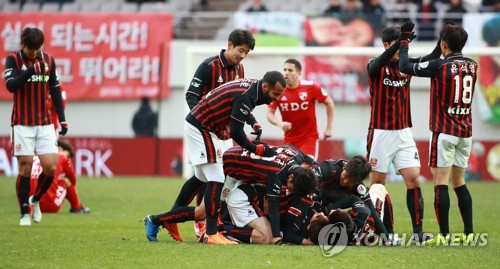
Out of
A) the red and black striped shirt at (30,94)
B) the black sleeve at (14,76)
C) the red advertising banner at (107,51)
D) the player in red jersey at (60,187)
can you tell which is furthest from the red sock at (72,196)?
the red advertising banner at (107,51)

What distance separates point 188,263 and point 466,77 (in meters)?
4.08

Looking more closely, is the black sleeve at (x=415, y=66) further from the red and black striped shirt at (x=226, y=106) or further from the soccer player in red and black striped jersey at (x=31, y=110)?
the soccer player in red and black striped jersey at (x=31, y=110)

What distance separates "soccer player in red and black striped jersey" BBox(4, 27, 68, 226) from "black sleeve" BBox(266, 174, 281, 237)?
356 centimetres

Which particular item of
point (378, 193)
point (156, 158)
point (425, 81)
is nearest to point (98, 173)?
point (156, 158)

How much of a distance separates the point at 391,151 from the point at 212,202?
267 cm

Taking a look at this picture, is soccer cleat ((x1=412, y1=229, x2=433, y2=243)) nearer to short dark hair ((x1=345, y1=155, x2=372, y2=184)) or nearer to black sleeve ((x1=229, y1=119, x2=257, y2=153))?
short dark hair ((x1=345, y1=155, x2=372, y2=184))

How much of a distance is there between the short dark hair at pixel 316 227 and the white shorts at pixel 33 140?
400 cm

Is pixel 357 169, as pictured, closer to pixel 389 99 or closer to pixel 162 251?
pixel 389 99

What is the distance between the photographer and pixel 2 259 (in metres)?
8.62

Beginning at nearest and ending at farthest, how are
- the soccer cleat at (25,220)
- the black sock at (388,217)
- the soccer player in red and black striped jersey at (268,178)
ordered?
1. the soccer player in red and black striped jersey at (268,178)
2. the black sock at (388,217)
3. the soccer cleat at (25,220)

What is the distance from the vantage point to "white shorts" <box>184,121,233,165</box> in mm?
10047

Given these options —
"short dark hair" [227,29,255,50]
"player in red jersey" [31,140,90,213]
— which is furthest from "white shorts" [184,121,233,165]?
"player in red jersey" [31,140,90,213]

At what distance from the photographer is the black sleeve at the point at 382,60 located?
1075 centimetres

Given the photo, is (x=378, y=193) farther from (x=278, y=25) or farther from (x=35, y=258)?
(x=278, y=25)
